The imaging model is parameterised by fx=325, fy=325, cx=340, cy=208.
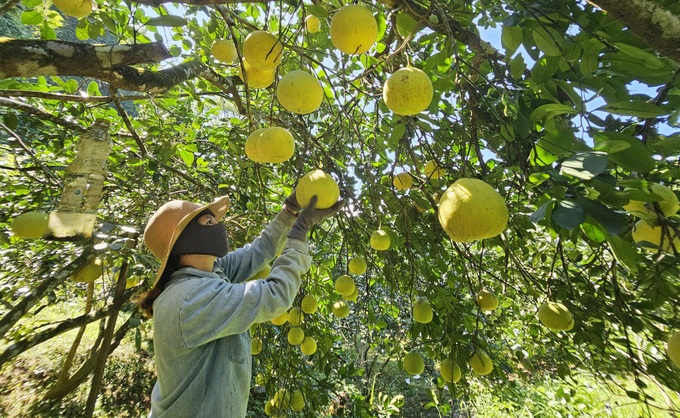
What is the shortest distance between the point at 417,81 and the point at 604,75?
0.77m

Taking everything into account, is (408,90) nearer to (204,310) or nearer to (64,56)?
(204,310)

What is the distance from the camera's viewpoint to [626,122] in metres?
1.50

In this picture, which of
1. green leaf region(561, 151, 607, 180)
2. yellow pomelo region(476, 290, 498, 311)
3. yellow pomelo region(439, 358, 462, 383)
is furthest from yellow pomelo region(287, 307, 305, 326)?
green leaf region(561, 151, 607, 180)

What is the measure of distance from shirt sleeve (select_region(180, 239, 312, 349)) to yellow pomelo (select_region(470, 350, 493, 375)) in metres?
1.53

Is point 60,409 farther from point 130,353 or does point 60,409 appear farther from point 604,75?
point 604,75

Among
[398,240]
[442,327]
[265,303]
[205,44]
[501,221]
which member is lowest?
[442,327]

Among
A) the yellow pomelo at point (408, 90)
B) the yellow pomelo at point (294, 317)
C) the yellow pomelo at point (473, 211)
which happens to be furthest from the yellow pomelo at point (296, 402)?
the yellow pomelo at point (408, 90)

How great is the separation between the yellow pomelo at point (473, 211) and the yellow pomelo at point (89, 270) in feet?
9.21

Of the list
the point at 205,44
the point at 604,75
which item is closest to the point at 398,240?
the point at 604,75

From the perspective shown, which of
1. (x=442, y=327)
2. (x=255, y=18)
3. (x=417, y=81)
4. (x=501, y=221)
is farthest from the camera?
(x=255, y=18)

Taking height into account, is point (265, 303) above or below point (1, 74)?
below

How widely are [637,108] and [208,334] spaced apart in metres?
1.78

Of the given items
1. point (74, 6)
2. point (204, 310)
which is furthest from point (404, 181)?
point (74, 6)

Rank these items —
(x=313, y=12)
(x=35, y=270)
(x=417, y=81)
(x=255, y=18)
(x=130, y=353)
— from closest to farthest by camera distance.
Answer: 1. (x=417, y=81)
2. (x=313, y=12)
3. (x=255, y=18)
4. (x=35, y=270)
5. (x=130, y=353)
